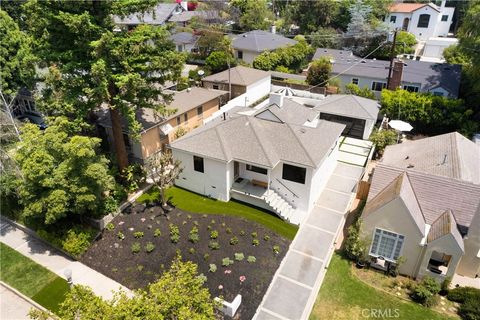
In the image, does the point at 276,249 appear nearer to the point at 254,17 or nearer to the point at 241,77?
the point at 241,77

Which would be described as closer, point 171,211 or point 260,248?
point 260,248

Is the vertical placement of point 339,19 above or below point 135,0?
below

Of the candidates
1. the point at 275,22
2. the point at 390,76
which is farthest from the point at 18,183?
the point at 275,22

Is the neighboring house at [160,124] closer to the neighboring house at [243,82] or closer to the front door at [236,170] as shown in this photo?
the front door at [236,170]

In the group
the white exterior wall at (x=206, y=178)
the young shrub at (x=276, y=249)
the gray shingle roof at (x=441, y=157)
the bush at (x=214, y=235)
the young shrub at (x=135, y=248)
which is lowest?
the young shrub at (x=276, y=249)

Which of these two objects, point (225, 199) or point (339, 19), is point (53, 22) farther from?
point (339, 19)

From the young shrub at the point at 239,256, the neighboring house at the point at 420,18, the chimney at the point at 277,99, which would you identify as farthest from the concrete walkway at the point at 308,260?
the neighboring house at the point at 420,18

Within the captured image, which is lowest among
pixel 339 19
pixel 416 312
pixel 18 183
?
pixel 416 312

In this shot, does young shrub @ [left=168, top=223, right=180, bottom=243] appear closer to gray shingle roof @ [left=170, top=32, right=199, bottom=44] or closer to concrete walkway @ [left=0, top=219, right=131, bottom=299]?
concrete walkway @ [left=0, top=219, right=131, bottom=299]
